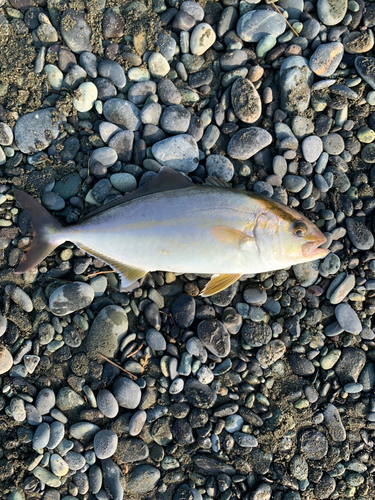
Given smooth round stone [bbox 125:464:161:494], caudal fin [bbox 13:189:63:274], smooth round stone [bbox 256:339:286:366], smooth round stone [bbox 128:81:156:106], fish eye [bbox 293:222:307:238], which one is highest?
smooth round stone [bbox 128:81:156:106]

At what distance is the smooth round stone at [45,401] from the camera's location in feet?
10.7

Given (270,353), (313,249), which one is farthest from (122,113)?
(270,353)

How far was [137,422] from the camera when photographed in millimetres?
3238

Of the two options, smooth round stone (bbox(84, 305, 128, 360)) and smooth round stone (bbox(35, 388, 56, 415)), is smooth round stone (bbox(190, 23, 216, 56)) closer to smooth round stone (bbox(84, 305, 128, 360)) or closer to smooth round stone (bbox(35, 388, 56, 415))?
Result: smooth round stone (bbox(84, 305, 128, 360))

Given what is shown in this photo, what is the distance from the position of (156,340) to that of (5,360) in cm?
143

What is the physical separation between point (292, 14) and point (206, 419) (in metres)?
4.14

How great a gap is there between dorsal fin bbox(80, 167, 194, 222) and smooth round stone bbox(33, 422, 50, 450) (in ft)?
6.46

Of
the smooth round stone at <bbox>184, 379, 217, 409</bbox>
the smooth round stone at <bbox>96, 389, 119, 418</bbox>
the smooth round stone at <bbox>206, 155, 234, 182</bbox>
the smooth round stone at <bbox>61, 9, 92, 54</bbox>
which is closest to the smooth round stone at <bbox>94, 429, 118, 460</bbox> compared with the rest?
the smooth round stone at <bbox>96, 389, 119, 418</bbox>

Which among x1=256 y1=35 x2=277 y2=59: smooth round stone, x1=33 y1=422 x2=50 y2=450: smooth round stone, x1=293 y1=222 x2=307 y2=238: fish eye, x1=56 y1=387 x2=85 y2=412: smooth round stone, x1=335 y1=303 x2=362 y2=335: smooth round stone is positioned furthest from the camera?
x1=256 y1=35 x2=277 y2=59: smooth round stone

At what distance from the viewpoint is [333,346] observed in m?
3.46

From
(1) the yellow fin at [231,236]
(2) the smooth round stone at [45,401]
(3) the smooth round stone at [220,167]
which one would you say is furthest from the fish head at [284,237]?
(2) the smooth round stone at [45,401]

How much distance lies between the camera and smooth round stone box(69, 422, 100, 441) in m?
3.24

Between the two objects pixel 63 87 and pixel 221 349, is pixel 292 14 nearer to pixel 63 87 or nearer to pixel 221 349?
pixel 63 87

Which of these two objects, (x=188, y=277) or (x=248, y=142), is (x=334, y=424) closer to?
(x=188, y=277)
